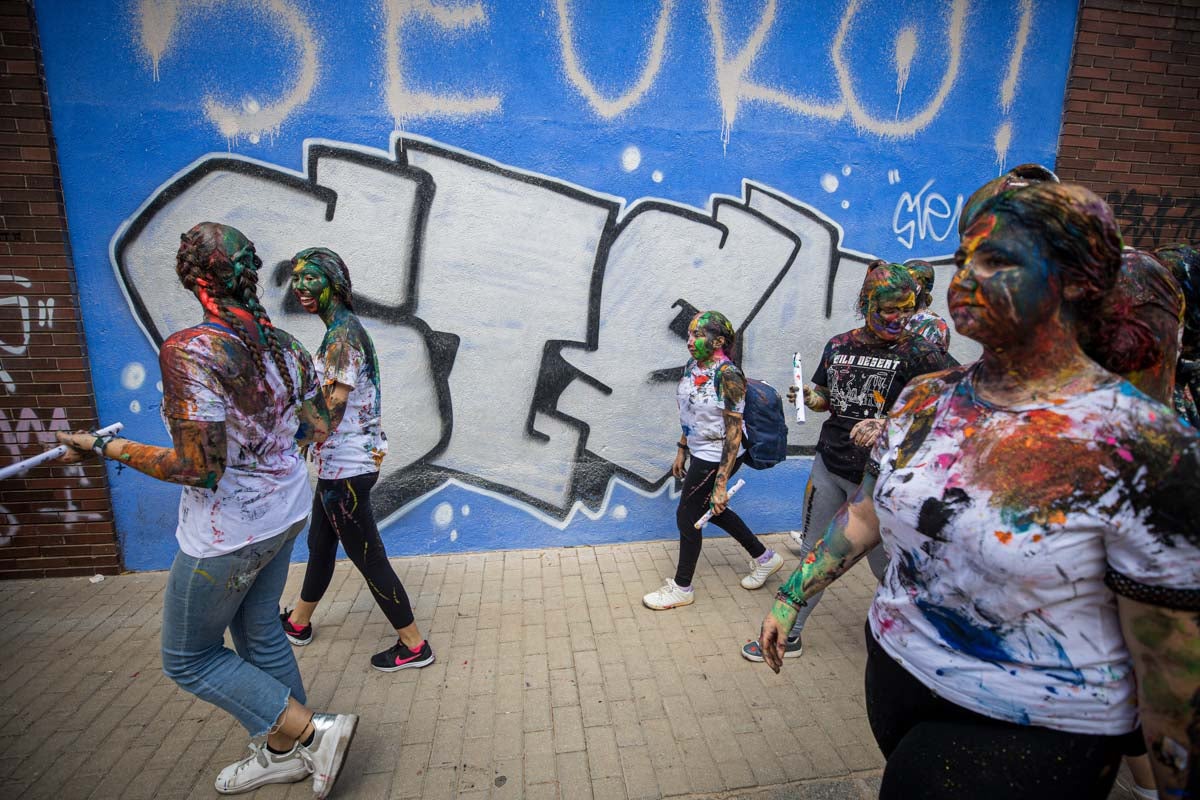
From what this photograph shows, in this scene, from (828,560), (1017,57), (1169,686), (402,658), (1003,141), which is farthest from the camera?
(1003,141)

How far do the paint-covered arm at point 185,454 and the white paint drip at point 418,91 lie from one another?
2621mm

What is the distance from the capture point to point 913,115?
4.27 m

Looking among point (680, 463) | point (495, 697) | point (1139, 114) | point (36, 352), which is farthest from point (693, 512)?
point (1139, 114)

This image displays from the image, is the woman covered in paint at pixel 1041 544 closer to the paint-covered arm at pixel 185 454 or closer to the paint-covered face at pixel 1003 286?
the paint-covered face at pixel 1003 286

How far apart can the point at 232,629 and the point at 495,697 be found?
48.1 inches

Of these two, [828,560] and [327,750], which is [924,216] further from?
[327,750]

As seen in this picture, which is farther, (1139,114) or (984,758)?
(1139,114)

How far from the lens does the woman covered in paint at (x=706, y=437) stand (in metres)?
3.36

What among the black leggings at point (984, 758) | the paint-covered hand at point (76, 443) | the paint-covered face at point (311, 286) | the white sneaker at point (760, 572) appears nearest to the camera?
the black leggings at point (984, 758)

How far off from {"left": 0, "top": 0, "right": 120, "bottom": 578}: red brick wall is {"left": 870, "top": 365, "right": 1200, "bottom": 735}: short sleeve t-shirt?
4613 millimetres

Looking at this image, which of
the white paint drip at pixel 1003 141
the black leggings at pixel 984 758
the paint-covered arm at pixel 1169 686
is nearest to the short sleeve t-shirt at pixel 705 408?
the black leggings at pixel 984 758

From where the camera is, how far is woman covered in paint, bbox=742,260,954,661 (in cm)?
278

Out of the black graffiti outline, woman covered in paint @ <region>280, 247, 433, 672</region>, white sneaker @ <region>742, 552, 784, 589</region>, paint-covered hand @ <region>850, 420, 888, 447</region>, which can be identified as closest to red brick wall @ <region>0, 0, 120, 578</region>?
the black graffiti outline

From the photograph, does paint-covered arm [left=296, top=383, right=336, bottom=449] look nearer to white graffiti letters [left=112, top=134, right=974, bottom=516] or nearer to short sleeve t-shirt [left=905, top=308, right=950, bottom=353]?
white graffiti letters [left=112, top=134, right=974, bottom=516]
